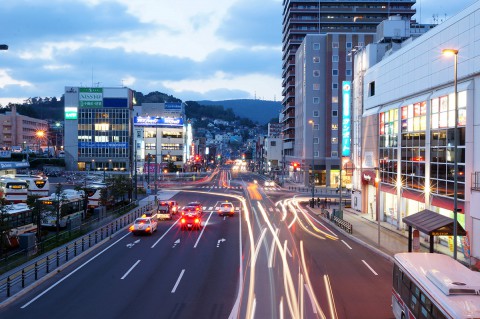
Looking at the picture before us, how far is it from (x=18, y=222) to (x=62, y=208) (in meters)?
6.81

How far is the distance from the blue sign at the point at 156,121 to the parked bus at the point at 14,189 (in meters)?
88.9

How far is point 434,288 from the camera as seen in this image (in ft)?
38.5

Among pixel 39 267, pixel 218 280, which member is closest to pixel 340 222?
pixel 218 280

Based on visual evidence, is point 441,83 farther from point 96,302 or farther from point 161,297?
point 96,302

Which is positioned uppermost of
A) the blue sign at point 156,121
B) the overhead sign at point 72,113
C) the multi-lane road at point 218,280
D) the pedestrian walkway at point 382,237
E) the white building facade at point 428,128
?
the overhead sign at point 72,113

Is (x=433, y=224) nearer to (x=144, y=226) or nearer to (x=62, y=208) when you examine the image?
(x=144, y=226)

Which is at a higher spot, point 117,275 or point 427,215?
point 427,215

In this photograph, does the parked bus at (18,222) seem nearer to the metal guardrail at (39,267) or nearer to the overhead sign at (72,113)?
the metal guardrail at (39,267)

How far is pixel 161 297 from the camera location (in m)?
19.1

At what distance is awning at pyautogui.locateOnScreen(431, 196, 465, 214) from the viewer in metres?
28.2

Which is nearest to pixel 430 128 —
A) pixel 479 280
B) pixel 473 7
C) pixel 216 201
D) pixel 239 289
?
pixel 473 7

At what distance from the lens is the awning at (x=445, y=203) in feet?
92.4

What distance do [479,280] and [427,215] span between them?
1368 centimetres

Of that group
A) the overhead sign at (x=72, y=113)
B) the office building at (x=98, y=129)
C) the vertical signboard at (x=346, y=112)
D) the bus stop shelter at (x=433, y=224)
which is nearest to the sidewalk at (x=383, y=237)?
the bus stop shelter at (x=433, y=224)
